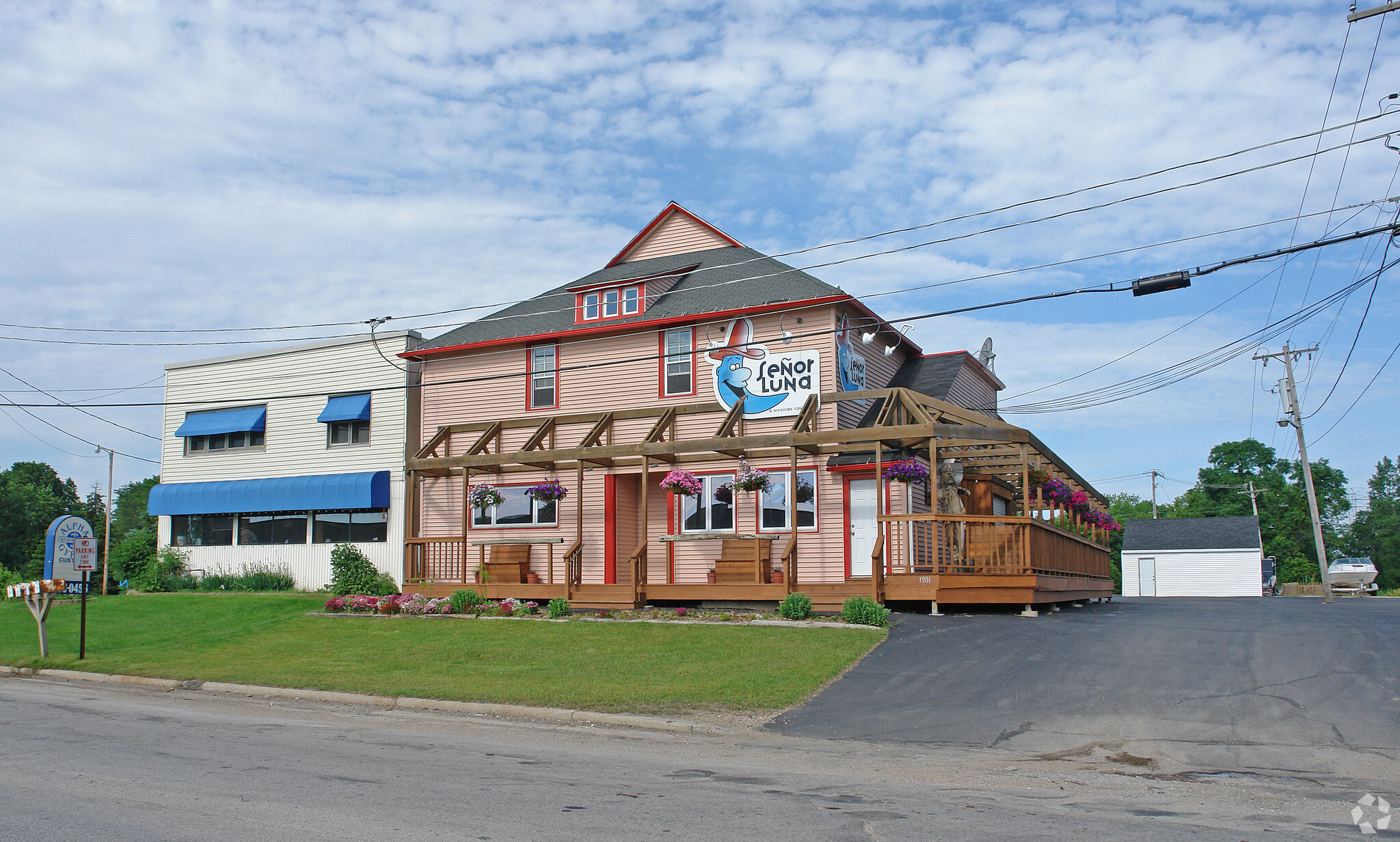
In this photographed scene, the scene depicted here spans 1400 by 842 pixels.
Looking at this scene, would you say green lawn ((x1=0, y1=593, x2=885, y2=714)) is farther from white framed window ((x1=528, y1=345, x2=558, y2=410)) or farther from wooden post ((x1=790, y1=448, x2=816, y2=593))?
white framed window ((x1=528, y1=345, x2=558, y2=410))

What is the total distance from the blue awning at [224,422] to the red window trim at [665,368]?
41.6ft

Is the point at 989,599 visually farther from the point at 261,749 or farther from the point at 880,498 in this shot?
the point at 261,749

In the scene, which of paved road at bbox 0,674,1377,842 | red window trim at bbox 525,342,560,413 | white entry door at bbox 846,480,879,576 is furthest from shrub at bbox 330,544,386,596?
paved road at bbox 0,674,1377,842

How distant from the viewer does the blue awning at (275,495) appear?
2517cm

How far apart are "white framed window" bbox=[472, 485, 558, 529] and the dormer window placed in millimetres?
4680

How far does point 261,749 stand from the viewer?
28.4ft

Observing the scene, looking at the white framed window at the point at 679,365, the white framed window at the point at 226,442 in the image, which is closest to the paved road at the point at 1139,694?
the white framed window at the point at 679,365

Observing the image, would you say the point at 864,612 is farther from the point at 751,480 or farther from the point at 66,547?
the point at 66,547

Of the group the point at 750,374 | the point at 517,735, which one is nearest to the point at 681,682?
the point at 517,735

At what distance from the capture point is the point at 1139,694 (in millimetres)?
10523

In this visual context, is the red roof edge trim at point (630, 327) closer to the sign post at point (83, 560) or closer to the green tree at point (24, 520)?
the sign post at point (83, 560)

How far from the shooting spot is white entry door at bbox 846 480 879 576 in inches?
798

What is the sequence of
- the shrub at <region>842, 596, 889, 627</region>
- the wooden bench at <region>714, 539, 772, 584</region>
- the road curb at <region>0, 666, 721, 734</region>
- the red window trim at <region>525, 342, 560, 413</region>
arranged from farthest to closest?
1. the red window trim at <region>525, 342, 560, 413</region>
2. the wooden bench at <region>714, 539, 772, 584</region>
3. the shrub at <region>842, 596, 889, 627</region>
4. the road curb at <region>0, 666, 721, 734</region>

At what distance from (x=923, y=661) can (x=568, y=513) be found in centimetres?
1192
